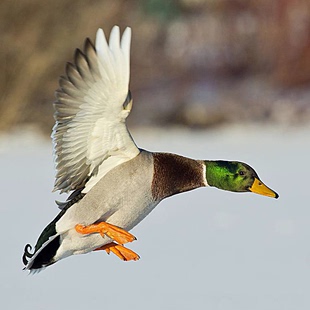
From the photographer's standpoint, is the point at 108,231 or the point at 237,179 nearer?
the point at 108,231

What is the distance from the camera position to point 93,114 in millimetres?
3033

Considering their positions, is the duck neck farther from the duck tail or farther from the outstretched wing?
the duck tail

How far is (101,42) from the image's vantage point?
2.89 m

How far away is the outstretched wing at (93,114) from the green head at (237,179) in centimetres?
30

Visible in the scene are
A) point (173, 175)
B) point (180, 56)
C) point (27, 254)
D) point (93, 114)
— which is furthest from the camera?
point (180, 56)

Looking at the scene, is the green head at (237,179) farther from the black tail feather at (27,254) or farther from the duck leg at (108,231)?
the black tail feather at (27,254)

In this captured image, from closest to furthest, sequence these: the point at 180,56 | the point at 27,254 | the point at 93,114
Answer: the point at 93,114 → the point at 27,254 → the point at 180,56

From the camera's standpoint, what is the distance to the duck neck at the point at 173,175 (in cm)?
311

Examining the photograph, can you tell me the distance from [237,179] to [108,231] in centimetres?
46

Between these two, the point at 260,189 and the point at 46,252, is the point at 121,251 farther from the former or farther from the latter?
the point at 260,189

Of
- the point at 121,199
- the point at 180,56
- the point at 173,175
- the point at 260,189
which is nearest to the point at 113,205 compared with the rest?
the point at 121,199

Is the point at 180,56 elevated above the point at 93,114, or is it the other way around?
the point at 180,56

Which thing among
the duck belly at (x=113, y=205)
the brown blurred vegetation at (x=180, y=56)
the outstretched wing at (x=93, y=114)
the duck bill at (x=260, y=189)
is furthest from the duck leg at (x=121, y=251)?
the brown blurred vegetation at (x=180, y=56)

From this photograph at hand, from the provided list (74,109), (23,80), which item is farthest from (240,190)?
(23,80)
